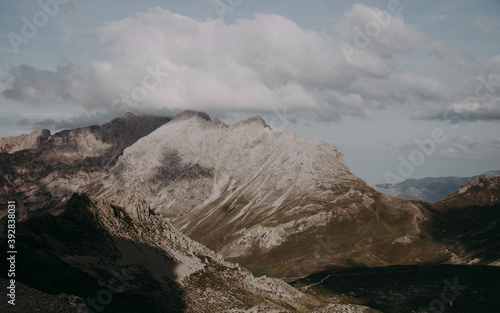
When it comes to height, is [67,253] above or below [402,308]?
above

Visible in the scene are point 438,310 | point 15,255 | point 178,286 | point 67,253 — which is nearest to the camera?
point 15,255

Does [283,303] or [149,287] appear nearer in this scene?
[149,287]

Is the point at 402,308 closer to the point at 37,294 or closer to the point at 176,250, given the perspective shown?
the point at 176,250

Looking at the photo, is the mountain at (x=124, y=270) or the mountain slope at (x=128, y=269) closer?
the mountain at (x=124, y=270)

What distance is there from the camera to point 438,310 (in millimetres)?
174000

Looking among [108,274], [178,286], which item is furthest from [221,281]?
[108,274]

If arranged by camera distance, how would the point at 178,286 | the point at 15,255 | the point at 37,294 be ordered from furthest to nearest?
the point at 178,286 < the point at 15,255 < the point at 37,294

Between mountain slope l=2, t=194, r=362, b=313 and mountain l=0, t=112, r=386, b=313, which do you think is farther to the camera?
mountain slope l=2, t=194, r=362, b=313

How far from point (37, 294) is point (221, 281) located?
62.8 metres

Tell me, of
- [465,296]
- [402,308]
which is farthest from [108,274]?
[465,296]

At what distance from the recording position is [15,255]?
253 ft

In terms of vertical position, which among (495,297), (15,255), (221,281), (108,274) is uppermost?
(15,255)

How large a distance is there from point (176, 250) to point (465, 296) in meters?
140

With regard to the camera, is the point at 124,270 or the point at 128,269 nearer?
the point at 124,270
